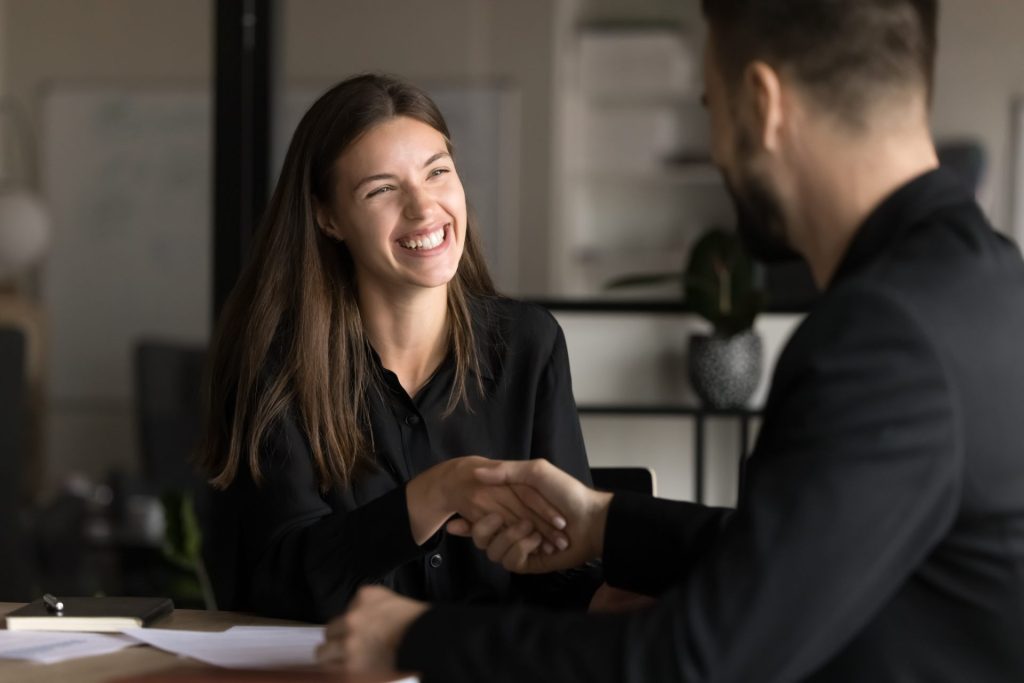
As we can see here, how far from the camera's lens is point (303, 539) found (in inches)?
67.2

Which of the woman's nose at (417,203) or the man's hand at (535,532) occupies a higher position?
the woman's nose at (417,203)

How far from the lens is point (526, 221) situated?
5598 millimetres

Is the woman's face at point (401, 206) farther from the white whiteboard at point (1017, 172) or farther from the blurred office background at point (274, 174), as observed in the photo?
the white whiteboard at point (1017, 172)

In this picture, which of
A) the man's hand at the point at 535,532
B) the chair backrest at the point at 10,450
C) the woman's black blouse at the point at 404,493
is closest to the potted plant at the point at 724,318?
the chair backrest at the point at 10,450

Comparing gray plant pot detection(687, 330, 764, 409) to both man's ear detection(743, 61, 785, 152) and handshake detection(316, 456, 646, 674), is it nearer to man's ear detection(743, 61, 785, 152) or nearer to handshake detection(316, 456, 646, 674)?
handshake detection(316, 456, 646, 674)

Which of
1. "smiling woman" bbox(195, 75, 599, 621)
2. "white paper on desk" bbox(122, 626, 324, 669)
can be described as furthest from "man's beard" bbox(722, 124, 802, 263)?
"smiling woman" bbox(195, 75, 599, 621)

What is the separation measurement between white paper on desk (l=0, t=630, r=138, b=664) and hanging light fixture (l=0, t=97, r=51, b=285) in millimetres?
4398

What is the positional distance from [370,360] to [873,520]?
112cm

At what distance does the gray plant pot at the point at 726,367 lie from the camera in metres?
3.78

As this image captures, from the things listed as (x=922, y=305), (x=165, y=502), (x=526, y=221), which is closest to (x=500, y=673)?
(x=922, y=305)

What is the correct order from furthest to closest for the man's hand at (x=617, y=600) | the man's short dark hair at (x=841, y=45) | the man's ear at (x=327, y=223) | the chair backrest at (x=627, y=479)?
1. the man's ear at (x=327, y=223)
2. the chair backrest at (x=627, y=479)
3. the man's hand at (x=617, y=600)
4. the man's short dark hair at (x=841, y=45)

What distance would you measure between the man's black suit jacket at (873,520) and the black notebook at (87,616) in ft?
1.91

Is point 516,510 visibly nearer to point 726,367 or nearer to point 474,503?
point 474,503

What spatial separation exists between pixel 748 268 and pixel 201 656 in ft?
8.63
